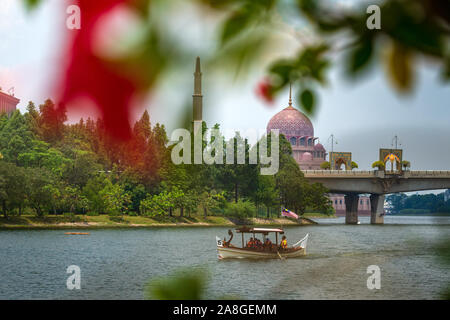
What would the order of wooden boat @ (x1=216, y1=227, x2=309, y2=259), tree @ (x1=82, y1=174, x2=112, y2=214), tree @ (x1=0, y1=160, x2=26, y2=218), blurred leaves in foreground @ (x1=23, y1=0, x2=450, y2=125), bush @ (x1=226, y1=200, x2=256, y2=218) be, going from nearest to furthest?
1. blurred leaves in foreground @ (x1=23, y1=0, x2=450, y2=125)
2. wooden boat @ (x1=216, y1=227, x2=309, y2=259)
3. tree @ (x1=0, y1=160, x2=26, y2=218)
4. tree @ (x1=82, y1=174, x2=112, y2=214)
5. bush @ (x1=226, y1=200, x2=256, y2=218)

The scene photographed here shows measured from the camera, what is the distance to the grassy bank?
168 feet

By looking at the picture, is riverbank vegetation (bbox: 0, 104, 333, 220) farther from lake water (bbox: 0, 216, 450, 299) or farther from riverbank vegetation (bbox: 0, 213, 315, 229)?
lake water (bbox: 0, 216, 450, 299)

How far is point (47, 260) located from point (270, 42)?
34.5m

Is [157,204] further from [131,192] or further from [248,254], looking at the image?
[248,254]

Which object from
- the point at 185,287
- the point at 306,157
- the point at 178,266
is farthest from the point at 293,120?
the point at 306,157

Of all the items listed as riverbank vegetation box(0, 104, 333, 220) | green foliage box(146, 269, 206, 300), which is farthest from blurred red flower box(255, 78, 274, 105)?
riverbank vegetation box(0, 104, 333, 220)

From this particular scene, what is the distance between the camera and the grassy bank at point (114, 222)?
51287 mm

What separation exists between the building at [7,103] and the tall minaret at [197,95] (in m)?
0.40

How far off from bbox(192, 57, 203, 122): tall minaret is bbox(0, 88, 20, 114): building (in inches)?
15.7

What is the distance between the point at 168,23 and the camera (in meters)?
0.67

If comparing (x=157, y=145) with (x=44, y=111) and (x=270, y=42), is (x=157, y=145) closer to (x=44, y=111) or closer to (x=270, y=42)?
(x=44, y=111)

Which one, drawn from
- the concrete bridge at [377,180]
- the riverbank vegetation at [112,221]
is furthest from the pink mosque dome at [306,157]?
the riverbank vegetation at [112,221]
